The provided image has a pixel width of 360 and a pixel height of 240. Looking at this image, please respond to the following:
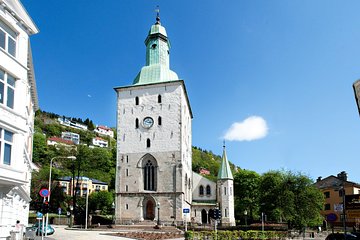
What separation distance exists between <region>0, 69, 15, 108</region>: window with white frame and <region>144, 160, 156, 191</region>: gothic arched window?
3715 centimetres

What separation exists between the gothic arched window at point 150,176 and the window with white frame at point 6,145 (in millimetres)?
37116

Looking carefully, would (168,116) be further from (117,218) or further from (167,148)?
(117,218)

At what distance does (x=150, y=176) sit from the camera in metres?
54.7

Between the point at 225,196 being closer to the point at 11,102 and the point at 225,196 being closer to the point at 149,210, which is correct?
the point at 149,210

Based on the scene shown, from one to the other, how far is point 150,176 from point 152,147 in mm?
4291

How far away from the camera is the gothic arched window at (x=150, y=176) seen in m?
54.4

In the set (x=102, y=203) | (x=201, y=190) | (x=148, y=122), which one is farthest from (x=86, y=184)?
(x=148, y=122)

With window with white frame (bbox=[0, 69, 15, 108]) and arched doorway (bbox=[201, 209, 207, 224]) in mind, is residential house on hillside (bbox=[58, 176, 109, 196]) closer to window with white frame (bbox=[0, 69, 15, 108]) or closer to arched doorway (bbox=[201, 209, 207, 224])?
arched doorway (bbox=[201, 209, 207, 224])

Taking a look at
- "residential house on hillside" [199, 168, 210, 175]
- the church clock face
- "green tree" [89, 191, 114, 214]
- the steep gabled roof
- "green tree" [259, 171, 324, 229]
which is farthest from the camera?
"residential house on hillside" [199, 168, 210, 175]

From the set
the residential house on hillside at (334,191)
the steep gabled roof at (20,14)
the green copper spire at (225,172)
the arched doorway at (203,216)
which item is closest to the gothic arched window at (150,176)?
the arched doorway at (203,216)

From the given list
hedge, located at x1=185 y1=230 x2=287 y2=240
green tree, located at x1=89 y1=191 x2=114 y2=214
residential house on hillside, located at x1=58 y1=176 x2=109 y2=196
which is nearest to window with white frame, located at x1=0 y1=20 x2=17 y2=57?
hedge, located at x1=185 y1=230 x2=287 y2=240

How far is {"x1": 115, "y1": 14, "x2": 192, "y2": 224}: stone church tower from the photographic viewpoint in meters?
53.2

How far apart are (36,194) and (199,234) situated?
50453 mm

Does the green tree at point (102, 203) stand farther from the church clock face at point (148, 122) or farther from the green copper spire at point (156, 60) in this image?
the green copper spire at point (156, 60)
